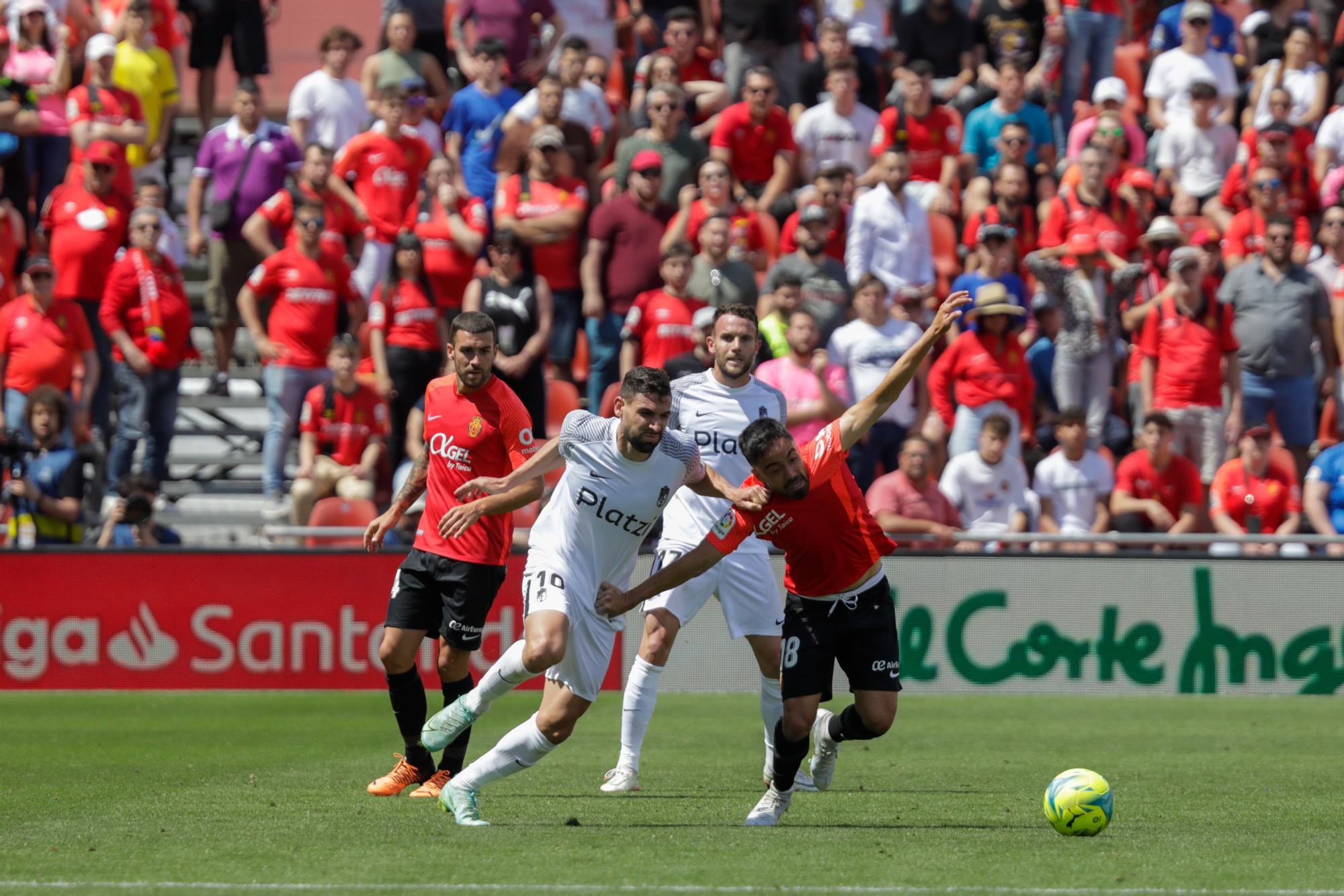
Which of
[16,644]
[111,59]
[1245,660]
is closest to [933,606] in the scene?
[1245,660]

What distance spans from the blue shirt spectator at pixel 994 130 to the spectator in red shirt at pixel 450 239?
5.01 m

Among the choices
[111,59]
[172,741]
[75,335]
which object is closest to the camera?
[172,741]

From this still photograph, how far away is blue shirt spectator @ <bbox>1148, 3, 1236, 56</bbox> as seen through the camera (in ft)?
66.1

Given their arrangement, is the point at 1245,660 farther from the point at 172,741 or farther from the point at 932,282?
the point at 172,741

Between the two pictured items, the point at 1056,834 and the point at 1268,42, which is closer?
the point at 1056,834

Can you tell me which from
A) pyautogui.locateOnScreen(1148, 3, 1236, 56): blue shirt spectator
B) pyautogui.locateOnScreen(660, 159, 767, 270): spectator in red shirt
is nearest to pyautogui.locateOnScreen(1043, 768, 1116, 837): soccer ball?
pyautogui.locateOnScreen(660, 159, 767, 270): spectator in red shirt


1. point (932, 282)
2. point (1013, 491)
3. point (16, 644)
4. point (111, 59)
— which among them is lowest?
point (16, 644)

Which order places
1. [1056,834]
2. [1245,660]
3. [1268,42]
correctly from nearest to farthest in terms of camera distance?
[1056,834] < [1245,660] < [1268,42]

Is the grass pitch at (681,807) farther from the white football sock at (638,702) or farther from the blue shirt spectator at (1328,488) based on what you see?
the blue shirt spectator at (1328,488)

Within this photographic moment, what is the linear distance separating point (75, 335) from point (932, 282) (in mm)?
7723

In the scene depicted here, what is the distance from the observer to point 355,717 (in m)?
14.0

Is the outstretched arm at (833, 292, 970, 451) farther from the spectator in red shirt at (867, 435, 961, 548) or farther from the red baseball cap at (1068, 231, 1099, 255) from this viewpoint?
the red baseball cap at (1068, 231, 1099, 255)

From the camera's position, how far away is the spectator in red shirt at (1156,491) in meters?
16.0

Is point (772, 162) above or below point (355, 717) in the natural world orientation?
above
